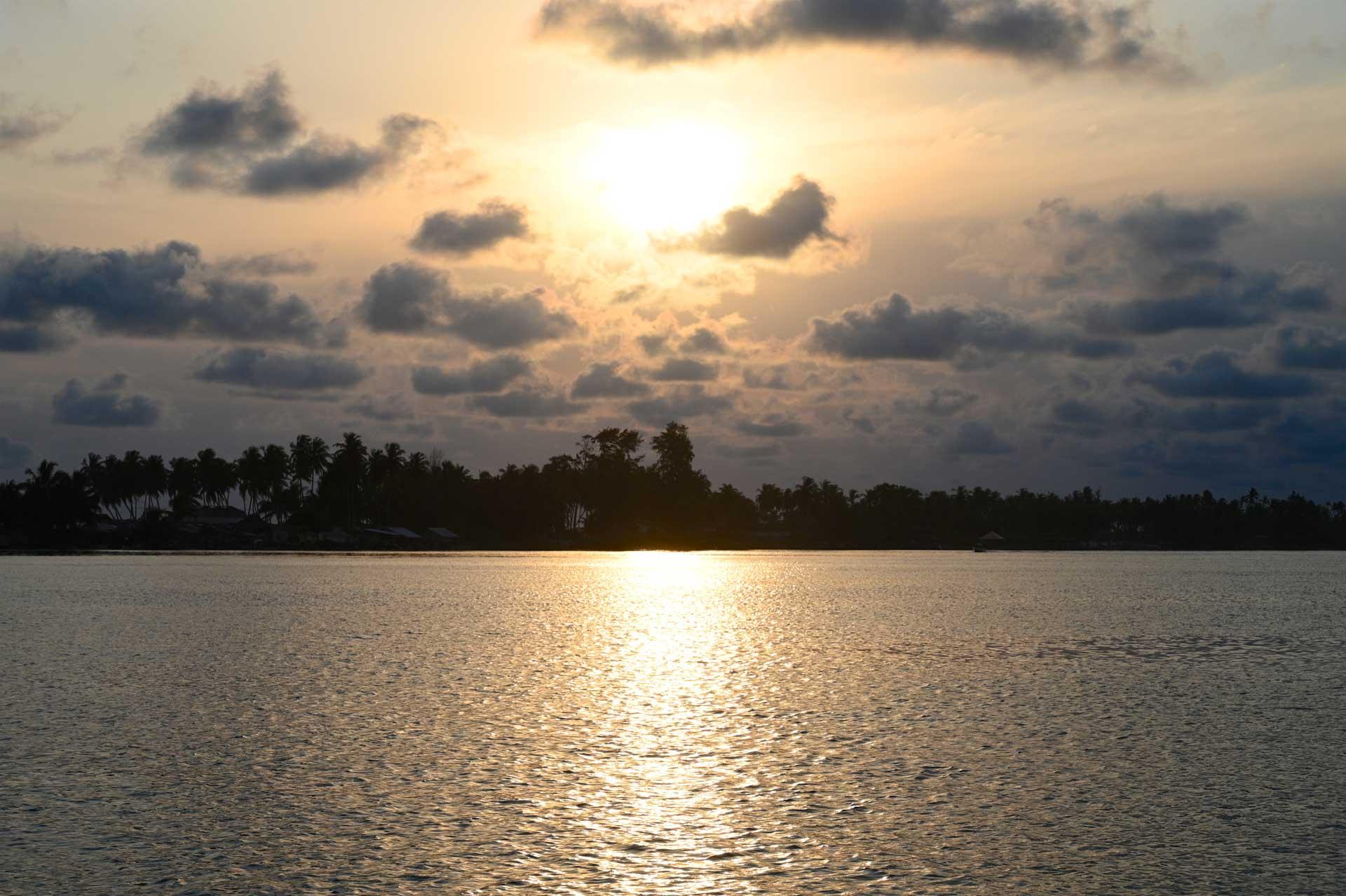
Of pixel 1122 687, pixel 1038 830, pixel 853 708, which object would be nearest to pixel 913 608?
pixel 1122 687

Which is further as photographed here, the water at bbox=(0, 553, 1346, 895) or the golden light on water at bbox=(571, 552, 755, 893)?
the golden light on water at bbox=(571, 552, 755, 893)

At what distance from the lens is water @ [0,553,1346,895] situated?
1736 cm

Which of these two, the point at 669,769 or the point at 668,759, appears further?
the point at 668,759

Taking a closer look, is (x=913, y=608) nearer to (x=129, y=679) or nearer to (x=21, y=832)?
(x=129, y=679)

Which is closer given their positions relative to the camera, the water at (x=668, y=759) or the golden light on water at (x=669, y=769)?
the water at (x=668, y=759)

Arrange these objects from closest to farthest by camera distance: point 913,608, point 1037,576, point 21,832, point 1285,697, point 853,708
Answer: point 21,832 → point 853,708 → point 1285,697 → point 913,608 → point 1037,576

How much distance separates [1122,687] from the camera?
36.8m

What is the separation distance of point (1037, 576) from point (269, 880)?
13385cm

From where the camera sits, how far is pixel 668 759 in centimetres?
2539

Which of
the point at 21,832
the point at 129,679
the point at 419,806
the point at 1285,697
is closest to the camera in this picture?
the point at 21,832

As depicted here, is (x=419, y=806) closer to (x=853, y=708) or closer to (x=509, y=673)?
(x=853, y=708)

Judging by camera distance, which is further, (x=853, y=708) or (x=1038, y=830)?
(x=853, y=708)

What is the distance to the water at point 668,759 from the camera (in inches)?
683

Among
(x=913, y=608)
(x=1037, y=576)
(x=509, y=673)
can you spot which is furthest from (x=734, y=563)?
(x=509, y=673)
